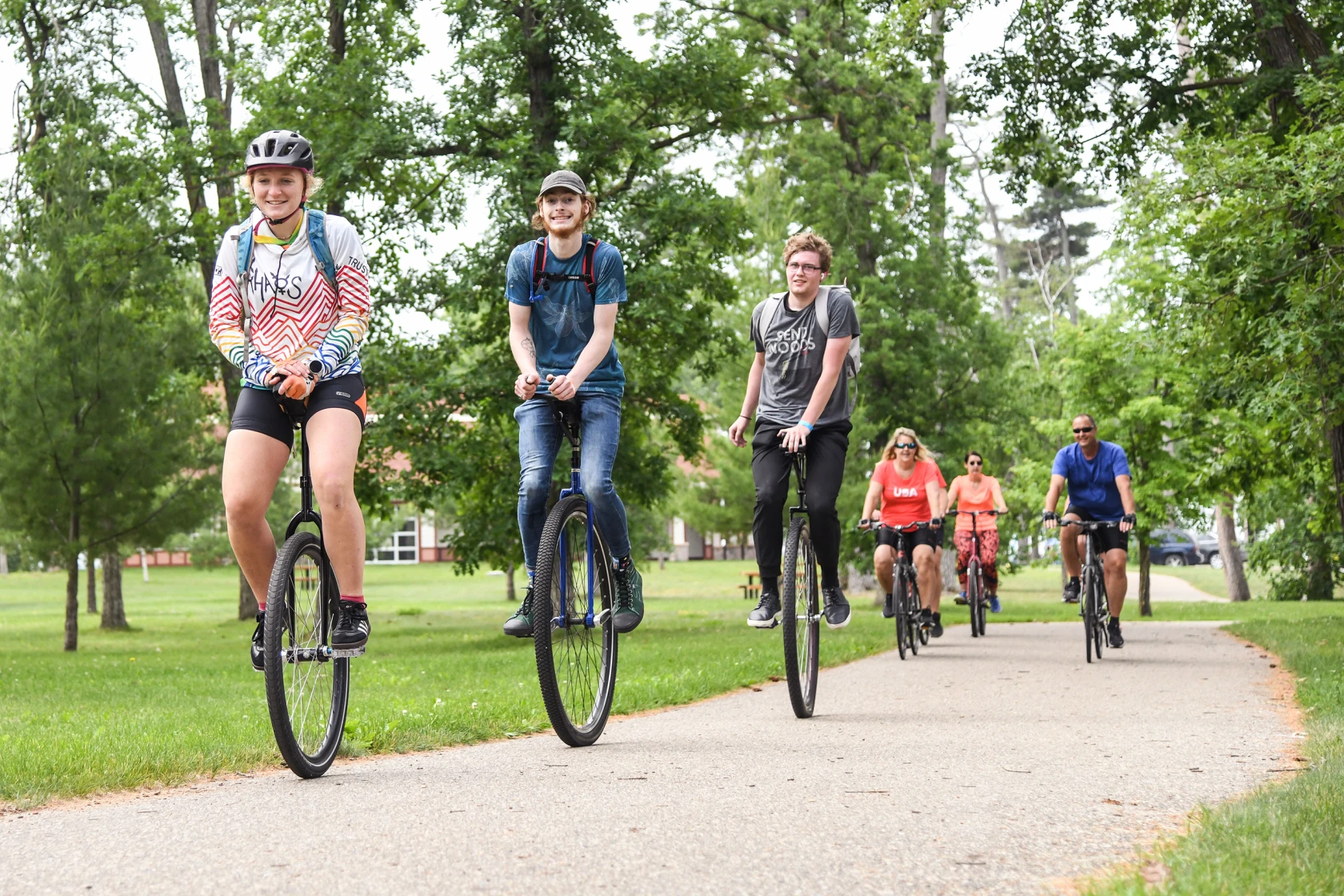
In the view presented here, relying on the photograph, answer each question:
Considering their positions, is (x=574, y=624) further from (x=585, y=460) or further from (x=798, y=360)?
(x=798, y=360)

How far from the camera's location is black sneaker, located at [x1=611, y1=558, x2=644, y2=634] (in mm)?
6363

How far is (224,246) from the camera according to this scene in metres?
5.36

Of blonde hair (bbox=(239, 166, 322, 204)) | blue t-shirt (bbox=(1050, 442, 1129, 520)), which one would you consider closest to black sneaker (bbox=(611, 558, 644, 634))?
blonde hair (bbox=(239, 166, 322, 204))

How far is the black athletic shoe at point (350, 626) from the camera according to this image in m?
5.26

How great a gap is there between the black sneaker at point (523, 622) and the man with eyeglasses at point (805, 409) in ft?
5.36

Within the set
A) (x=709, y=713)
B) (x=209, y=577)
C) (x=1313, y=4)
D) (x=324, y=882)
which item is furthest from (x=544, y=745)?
(x=209, y=577)

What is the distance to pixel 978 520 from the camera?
50.9 feet

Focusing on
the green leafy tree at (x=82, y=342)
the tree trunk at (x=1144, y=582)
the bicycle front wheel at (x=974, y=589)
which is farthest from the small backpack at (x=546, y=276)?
the tree trunk at (x=1144, y=582)

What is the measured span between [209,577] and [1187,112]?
58.1 metres

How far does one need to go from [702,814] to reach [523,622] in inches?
65.8

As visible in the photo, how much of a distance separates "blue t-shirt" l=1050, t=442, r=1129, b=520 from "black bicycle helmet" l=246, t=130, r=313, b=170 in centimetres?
782

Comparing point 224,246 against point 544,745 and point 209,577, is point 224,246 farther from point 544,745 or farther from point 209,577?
point 209,577

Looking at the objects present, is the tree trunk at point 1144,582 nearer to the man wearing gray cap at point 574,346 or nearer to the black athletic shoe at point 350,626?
the man wearing gray cap at point 574,346

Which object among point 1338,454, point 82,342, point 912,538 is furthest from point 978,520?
point 82,342
